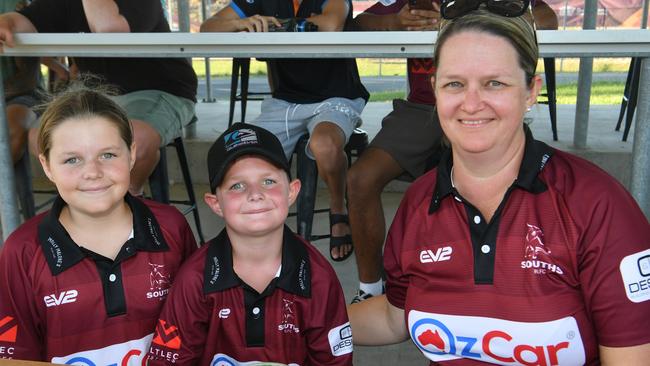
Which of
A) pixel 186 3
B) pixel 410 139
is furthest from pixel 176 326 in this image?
pixel 186 3

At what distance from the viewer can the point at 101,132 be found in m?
1.70

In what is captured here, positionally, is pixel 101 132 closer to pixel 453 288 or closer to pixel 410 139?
pixel 453 288

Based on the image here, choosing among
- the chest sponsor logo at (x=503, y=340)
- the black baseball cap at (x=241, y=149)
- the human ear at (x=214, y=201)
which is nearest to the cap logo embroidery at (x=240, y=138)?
the black baseball cap at (x=241, y=149)

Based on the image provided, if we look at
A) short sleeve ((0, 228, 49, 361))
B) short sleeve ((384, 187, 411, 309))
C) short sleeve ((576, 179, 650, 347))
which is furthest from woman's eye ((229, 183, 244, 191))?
short sleeve ((576, 179, 650, 347))

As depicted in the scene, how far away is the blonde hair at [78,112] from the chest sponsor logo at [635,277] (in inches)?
52.5

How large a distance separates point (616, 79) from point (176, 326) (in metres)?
11.5

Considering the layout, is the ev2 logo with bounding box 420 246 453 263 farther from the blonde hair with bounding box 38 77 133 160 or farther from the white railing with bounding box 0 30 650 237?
the blonde hair with bounding box 38 77 133 160

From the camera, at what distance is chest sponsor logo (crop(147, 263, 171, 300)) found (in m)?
1.69

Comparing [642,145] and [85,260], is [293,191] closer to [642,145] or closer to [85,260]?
[85,260]

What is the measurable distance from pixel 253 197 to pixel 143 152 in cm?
101

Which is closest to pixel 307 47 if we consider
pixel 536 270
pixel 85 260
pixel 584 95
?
pixel 85 260

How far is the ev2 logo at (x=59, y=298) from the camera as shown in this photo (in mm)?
1601

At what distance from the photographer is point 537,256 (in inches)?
52.2

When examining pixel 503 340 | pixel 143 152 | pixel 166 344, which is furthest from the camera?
pixel 143 152
